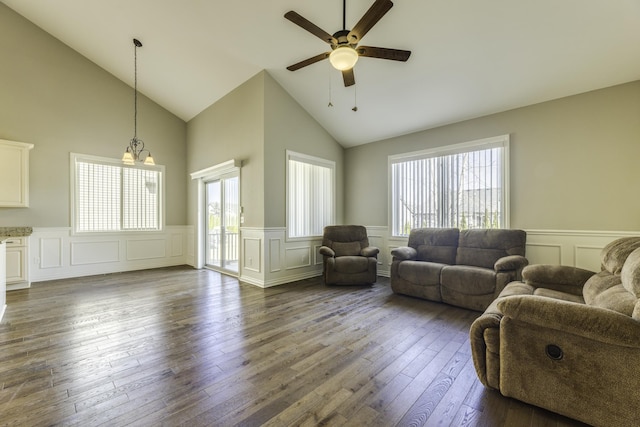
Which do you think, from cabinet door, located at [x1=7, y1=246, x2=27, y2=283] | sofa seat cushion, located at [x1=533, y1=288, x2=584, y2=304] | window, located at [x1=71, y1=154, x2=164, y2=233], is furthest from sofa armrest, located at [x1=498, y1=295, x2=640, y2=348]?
window, located at [x1=71, y1=154, x2=164, y2=233]

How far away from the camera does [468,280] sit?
3.44 meters

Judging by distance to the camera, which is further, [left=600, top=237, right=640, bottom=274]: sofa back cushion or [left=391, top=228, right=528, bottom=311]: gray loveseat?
[left=391, top=228, right=528, bottom=311]: gray loveseat

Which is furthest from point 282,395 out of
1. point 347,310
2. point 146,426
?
point 347,310

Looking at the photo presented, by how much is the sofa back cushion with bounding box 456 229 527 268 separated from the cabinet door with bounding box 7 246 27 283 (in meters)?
7.04

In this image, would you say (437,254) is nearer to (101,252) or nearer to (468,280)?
(468,280)

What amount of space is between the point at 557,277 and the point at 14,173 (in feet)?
25.8

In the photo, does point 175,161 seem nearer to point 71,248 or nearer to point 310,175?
point 71,248

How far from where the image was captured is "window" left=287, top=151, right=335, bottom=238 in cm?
508

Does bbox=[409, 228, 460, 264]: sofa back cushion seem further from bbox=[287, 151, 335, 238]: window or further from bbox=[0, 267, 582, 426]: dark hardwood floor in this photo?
bbox=[287, 151, 335, 238]: window

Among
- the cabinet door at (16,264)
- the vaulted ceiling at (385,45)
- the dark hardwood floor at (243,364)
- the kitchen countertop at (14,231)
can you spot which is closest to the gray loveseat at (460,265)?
the dark hardwood floor at (243,364)

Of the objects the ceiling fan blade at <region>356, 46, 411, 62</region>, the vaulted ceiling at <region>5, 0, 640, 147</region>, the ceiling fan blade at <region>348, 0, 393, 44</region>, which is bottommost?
the ceiling fan blade at <region>356, 46, 411, 62</region>

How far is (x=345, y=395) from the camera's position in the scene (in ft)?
5.93

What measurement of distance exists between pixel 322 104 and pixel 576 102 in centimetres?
368

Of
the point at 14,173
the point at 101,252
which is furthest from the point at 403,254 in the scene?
the point at 14,173
